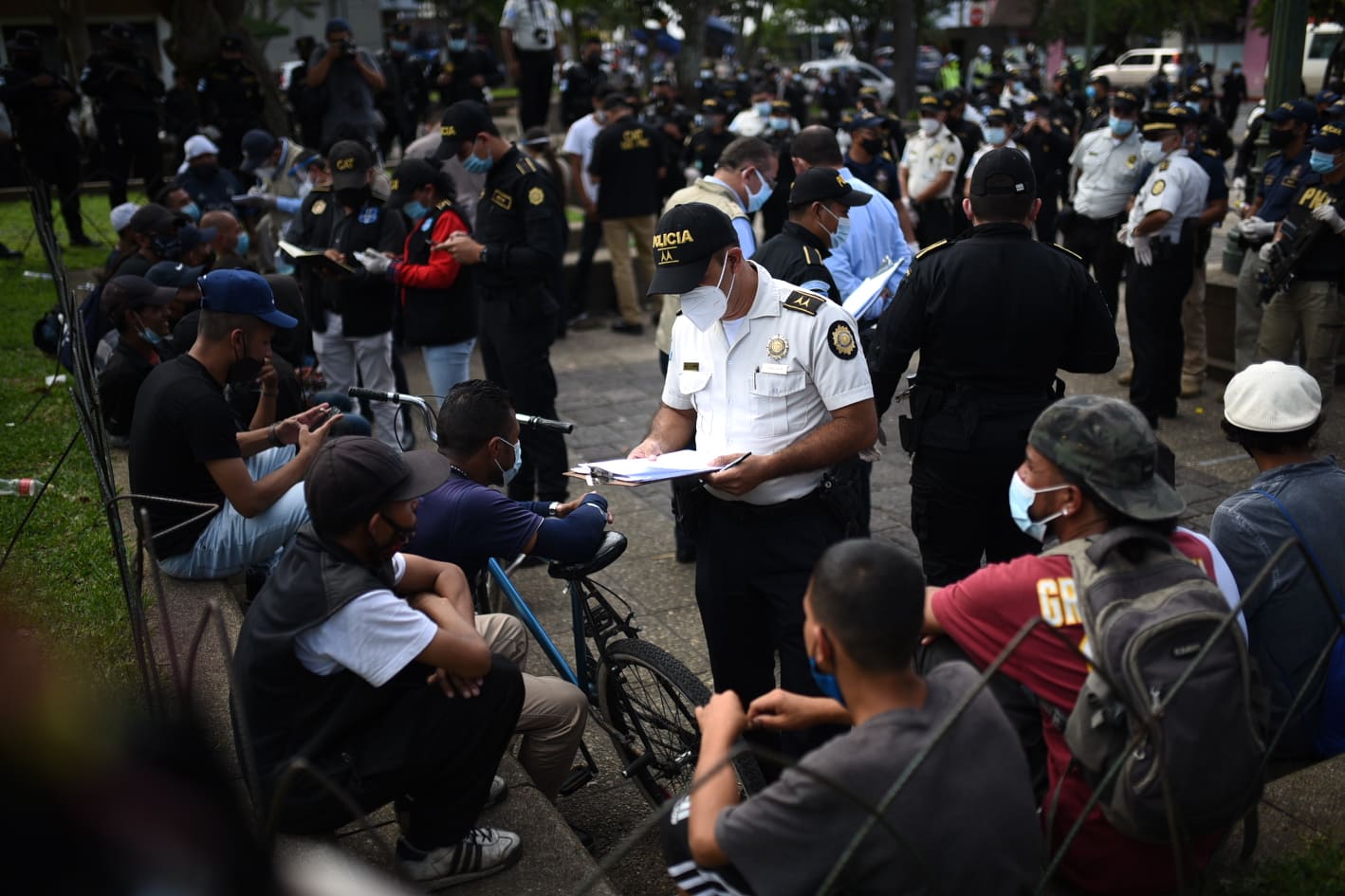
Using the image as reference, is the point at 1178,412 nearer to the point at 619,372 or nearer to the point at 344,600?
the point at 619,372

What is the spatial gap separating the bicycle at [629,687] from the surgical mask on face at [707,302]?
2.46ft

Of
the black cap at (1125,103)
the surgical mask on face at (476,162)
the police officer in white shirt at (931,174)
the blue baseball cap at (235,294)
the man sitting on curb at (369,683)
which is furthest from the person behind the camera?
the police officer in white shirt at (931,174)

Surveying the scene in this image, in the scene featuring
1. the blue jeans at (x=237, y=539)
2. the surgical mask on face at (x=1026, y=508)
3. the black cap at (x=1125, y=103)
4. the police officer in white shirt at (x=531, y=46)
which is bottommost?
the blue jeans at (x=237, y=539)

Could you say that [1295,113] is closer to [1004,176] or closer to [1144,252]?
[1144,252]

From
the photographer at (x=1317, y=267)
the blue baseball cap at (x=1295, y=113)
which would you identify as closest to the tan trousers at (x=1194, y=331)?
the photographer at (x=1317, y=267)

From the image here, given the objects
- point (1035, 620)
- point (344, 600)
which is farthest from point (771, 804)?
point (344, 600)

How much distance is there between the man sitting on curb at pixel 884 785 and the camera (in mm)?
2191

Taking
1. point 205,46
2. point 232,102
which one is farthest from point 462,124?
point 205,46

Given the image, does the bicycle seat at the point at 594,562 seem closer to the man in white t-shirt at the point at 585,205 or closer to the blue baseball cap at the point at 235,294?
the blue baseball cap at the point at 235,294

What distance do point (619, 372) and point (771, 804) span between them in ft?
24.2

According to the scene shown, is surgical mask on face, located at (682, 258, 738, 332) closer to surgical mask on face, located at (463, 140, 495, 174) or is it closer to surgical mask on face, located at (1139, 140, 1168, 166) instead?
surgical mask on face, located at (463, 140, 495, 174)

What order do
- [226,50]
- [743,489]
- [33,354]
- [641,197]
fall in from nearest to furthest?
[743,489]
[33,354]
[641,197]
[226,50]

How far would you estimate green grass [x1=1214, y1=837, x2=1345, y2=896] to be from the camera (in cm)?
280

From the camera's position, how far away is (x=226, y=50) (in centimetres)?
1282
